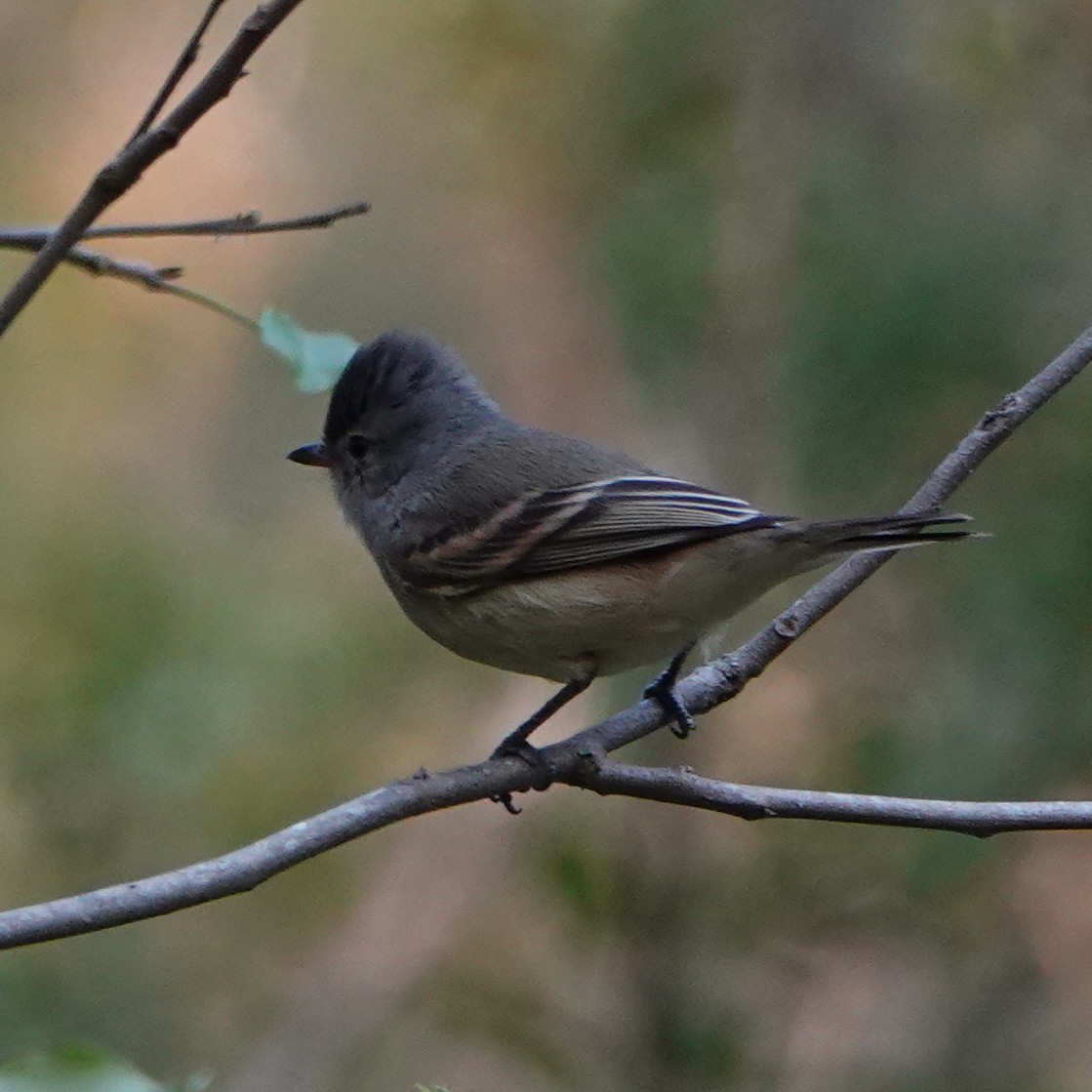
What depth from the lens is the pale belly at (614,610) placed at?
3.72 m

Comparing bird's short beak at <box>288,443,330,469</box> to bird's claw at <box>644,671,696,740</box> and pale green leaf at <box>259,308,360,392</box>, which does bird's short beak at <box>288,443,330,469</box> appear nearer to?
bird's claw at <box>644,671,696,740</box>

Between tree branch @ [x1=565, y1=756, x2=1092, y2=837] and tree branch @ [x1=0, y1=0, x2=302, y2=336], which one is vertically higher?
tree branch @ [x1=0, y1=0, x2=302, y2=336]

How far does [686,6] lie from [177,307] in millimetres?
3973

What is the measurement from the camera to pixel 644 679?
5.34 m

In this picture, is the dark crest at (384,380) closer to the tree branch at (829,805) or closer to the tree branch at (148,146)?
the tree branch at (829,805)

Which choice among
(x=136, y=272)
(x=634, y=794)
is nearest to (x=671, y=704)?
(x=634, y=794)

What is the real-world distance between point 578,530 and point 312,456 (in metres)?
1.17

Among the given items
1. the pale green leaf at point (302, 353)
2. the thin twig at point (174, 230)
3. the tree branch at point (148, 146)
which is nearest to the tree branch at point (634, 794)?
the pale green leaf at point (302, 353)

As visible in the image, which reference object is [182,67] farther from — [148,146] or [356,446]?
[356,446]

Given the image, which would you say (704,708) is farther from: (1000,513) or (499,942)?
(499,942)

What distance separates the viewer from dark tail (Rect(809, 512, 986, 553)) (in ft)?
10.1

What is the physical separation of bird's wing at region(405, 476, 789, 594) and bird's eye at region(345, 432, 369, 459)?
69 cm

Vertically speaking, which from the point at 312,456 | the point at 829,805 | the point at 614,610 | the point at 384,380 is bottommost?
the point at 829,805

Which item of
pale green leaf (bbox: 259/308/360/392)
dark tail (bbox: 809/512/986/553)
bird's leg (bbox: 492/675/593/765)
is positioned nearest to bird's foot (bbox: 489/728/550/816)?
bird's leg (bbox: 492/675/593/765)
